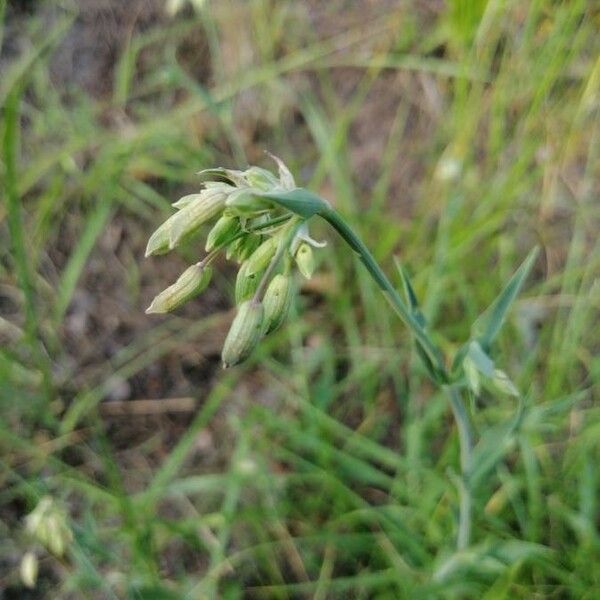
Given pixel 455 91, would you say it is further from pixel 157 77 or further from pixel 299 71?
pixel 157 77

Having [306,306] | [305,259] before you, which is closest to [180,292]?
[305,259]

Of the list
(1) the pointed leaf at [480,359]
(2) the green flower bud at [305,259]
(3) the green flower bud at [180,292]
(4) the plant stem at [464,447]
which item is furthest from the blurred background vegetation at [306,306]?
(3) the green flower bud at [180,292]

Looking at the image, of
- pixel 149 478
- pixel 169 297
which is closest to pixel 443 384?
pixel 169 297

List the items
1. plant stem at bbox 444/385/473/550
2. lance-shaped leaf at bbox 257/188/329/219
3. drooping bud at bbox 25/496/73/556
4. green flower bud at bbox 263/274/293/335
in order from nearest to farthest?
lance-shaped leaf at bbox 257/188/329/219 → green flower bud at bbox 263/274/293/335 → plant stem at bbox 444/385/473/550 → drooping bud at bbox 25/496/73/556

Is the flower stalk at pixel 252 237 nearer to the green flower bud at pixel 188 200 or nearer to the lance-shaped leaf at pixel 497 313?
the green flower bud at pixel 188 200

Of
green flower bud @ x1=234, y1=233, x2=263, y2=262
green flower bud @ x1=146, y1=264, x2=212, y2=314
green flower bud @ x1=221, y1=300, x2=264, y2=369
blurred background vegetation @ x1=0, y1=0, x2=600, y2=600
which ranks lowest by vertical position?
blurred background vegetation @ x1=0, y1=0, x2=600, y2=600

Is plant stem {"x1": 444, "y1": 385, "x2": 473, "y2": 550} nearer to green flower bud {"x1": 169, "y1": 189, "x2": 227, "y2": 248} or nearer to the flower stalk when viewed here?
Answer: the flower stalk

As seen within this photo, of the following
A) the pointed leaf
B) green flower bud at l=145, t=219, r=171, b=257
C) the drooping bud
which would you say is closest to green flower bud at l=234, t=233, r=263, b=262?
green flower bud at l=145, t=219, r=171, b=257

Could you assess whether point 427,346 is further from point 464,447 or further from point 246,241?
point 246,241
